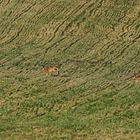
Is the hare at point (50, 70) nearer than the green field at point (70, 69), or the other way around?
the green field at point (70, 69)

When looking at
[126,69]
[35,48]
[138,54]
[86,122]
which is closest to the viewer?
[86,122]

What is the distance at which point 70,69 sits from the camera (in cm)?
3638

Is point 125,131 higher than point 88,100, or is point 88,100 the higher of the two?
point 88,100

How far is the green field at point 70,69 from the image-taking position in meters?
25.4

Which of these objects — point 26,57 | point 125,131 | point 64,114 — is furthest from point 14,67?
point 125,131

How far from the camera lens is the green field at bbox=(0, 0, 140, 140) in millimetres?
25419

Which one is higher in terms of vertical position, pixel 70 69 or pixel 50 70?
pixel 70 69

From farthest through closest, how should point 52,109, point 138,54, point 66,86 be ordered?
point 138,54 < point 66,86 < point 52,109

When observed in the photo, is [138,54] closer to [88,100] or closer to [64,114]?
[88,100]

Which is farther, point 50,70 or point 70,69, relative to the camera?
point 70,69

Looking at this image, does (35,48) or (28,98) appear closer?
(28,98)

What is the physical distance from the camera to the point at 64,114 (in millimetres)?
26969

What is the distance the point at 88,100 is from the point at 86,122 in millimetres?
3360

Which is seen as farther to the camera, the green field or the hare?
the hare
